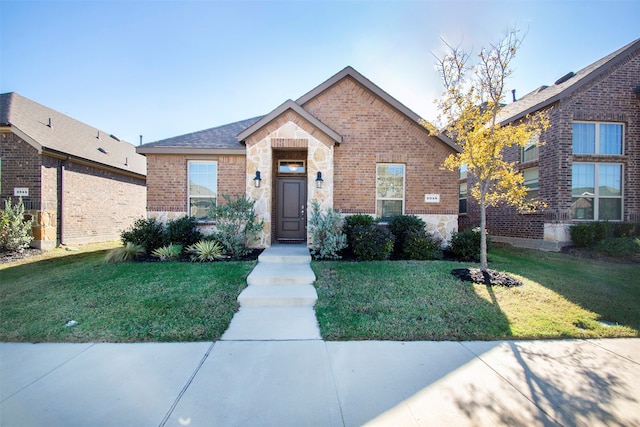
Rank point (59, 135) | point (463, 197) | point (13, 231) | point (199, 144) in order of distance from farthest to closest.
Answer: point (463, 197) → point (59, 135) → point (199, 144) → point (13, 231)

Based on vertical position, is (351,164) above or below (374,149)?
below

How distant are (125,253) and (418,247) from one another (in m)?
8.11

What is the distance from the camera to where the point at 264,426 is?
222 cm

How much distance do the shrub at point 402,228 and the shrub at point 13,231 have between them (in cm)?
1193

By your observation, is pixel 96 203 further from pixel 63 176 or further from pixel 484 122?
pixel 484 122

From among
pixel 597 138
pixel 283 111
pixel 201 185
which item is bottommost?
pixel 201 185

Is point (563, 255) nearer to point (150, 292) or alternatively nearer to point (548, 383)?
point (548, 383)

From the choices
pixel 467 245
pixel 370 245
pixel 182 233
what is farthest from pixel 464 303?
pixel 182 233

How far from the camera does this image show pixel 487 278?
19.1ft

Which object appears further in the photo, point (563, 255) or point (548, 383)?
point (563, 255)

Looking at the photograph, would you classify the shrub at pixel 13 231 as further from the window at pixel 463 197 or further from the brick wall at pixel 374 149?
the window at pixel 463 197

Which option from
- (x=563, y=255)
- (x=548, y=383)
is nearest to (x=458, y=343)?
(x=548, y=383)

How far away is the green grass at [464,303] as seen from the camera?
390 centimetres

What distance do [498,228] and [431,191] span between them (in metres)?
5.27
